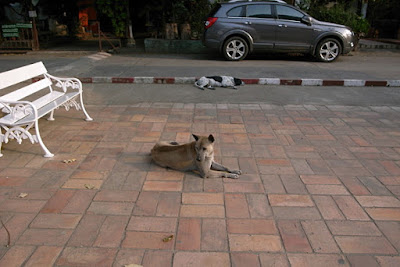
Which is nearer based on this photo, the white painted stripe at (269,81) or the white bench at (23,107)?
the white bench at (23,107)

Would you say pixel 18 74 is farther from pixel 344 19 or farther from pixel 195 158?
pixel 344 19

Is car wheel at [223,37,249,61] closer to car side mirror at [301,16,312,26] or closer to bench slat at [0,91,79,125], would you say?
car side mirror at [301,16,312,26]

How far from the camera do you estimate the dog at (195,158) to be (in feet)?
11.1

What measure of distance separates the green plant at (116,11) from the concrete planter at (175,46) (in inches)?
60.8

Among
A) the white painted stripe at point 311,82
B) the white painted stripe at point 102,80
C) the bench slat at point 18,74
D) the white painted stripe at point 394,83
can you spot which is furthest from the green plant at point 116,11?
the white painted stripe at point 394,83

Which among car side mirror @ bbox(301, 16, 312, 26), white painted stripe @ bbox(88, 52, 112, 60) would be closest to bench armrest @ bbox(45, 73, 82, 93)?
white painted stripe @ bbox(88, 52, 112, 60)

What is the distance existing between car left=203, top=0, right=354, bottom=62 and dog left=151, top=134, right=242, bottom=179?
7.39 meters

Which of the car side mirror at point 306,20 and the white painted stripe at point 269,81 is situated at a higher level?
the car side mirror at point 306,20

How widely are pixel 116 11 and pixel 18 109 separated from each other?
417 inches

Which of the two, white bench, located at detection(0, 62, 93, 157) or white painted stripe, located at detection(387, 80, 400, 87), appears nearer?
white bench, located at detection(0, 62, 93, 157)

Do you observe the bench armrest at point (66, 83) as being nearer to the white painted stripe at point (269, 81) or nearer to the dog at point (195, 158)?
the dog at point (195, 158)

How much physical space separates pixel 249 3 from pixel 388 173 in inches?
322

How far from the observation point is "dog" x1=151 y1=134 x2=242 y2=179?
340cm

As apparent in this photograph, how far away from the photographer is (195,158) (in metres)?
3.53
